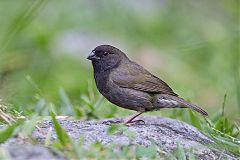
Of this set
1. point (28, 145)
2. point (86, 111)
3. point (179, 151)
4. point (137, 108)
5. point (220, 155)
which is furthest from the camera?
point (86, 111)

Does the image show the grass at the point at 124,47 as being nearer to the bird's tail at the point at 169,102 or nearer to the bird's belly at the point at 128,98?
the bird's tail at the point at 169,102

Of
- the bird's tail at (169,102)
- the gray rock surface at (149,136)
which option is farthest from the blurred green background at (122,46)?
the gray rock surface at (149,136)

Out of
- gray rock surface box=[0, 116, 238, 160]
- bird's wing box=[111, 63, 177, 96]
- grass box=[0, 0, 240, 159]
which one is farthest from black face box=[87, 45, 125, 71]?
gray rock surface box=[0, 116, 238, 160]

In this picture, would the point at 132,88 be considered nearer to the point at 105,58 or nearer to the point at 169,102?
the point at 169,102

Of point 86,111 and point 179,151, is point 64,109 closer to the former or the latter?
point 86,111

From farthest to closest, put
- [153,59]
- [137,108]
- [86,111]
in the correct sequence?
[153,59], [86,111], [137,108]

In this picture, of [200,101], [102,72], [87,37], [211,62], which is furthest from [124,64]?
→ [87,37]

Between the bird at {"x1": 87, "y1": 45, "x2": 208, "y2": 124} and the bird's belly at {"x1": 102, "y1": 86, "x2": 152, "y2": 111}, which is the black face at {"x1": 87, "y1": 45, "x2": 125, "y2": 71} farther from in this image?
the bird's belly at {"x1": 102, "y1": 86, "x2": 152, "y2": 111}
